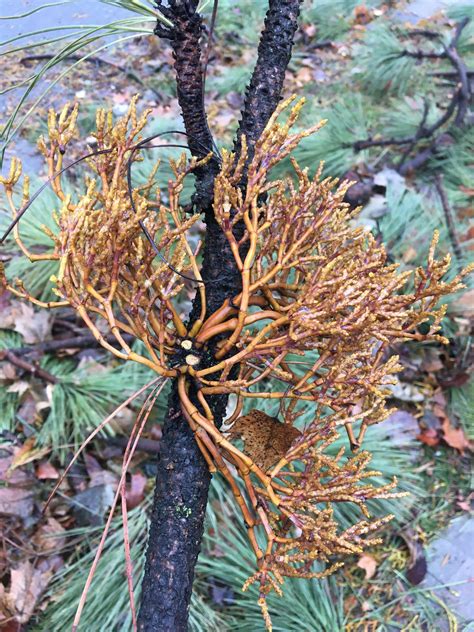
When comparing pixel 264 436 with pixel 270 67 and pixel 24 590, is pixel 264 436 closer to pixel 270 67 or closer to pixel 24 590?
pixel 270 67

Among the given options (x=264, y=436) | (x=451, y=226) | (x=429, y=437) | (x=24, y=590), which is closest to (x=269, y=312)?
(x=264, y=436)

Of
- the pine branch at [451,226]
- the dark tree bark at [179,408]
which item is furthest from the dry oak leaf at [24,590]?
the pine branch at [451,226]

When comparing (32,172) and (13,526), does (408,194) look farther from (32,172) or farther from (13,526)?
(13,526)

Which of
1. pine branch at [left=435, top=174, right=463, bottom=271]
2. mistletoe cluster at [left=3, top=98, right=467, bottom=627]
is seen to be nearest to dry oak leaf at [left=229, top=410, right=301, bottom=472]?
mistletoe cluster at [left=3, top=98, right=467, bottom=627]

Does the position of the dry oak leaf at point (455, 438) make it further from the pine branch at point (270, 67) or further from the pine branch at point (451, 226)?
the pine branch at point (270, 67)

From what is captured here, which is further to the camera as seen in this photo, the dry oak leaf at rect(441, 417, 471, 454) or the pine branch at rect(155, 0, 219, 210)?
the dry oak leaf at rect(441, 417, 471, 454)

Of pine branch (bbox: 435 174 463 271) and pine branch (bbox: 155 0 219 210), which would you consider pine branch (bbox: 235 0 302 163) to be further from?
pine branch (bbox: 435 174 463 271)
